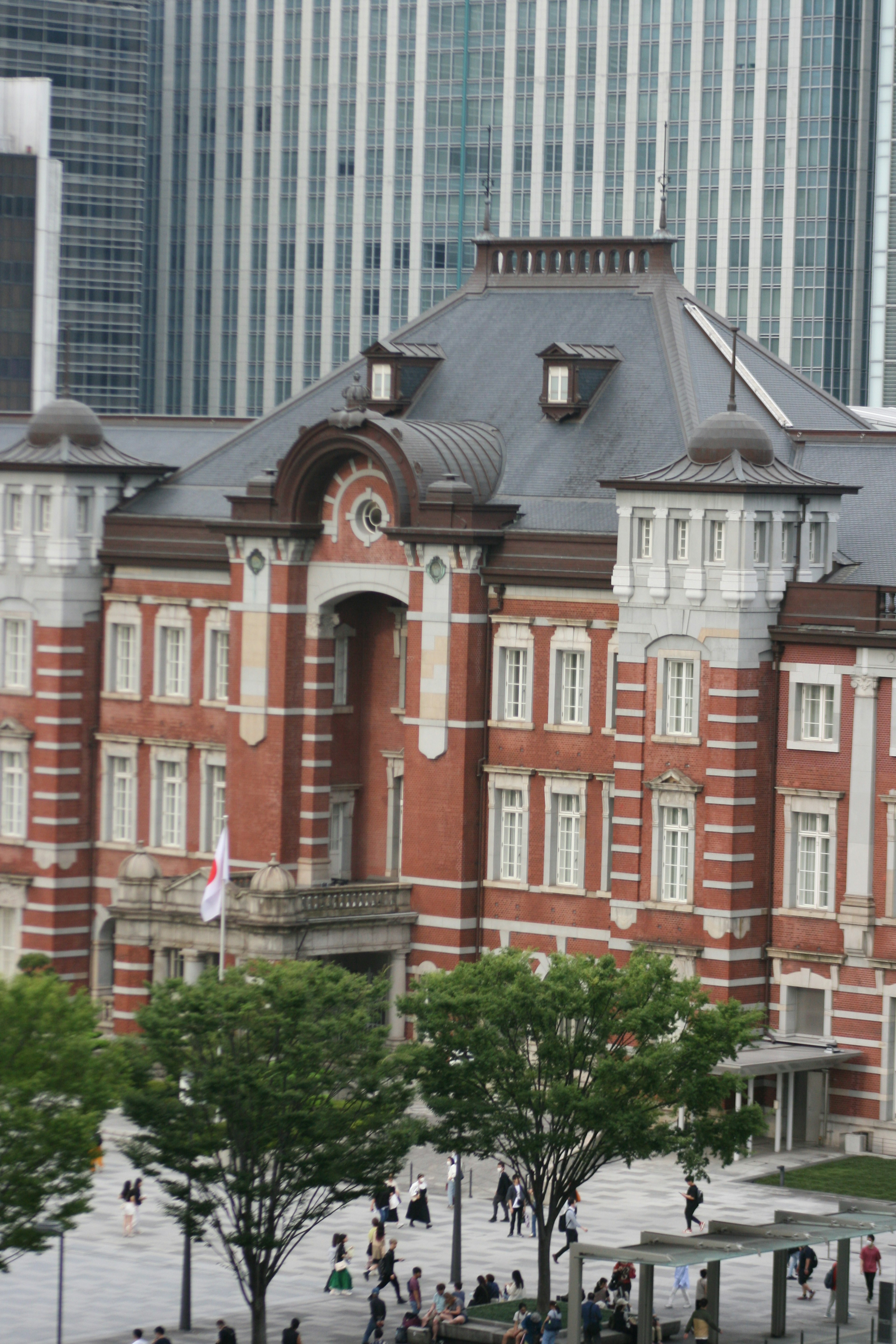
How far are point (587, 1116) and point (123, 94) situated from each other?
462 ft

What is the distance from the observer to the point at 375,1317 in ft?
203

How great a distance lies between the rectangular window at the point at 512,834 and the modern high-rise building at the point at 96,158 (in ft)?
354

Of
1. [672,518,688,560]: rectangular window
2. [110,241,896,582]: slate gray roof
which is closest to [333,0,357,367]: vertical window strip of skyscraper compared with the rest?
[110,241,896,582]: slate gray roof

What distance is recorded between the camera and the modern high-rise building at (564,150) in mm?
173125

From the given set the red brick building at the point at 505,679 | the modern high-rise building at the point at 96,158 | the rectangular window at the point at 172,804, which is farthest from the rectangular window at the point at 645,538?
the modern high-rise building at the point at 96,158

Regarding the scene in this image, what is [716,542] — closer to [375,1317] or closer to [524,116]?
[375,1317]

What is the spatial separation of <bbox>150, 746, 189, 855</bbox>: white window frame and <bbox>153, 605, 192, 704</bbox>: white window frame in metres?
1.47

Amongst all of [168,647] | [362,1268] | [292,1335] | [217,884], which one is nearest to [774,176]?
[168,647]

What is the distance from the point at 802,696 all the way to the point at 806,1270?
724 inches

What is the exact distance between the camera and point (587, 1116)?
6309 cm

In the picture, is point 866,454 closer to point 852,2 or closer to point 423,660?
point 423,660

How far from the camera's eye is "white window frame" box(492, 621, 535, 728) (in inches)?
3381

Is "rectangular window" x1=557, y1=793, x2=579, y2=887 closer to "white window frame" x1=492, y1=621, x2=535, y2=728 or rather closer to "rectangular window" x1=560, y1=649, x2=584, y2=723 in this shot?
"rectangular window" x1=560, y1=649, x2=584, y2=723

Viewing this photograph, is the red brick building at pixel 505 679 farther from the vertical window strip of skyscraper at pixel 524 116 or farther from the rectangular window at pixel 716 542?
the vertical window strip of skyscraper at pixel 524 116
